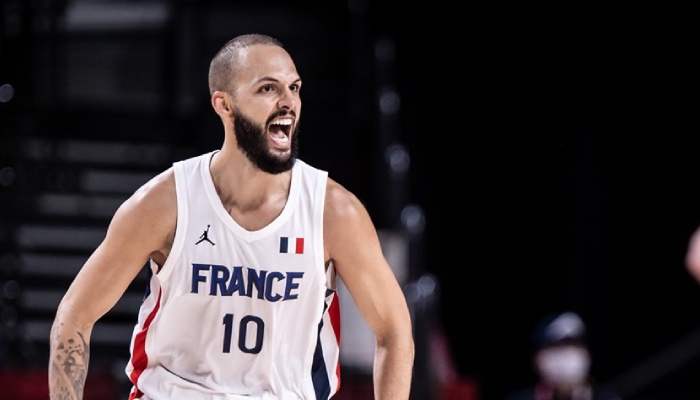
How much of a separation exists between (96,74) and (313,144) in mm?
2098

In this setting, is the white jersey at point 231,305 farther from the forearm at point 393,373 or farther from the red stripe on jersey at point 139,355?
the forearm at point 393,373

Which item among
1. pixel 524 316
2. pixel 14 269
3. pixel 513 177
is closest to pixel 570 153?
pixel 513 177

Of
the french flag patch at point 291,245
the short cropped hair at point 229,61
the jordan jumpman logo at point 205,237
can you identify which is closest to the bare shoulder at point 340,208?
the french flag patch at point 291,245

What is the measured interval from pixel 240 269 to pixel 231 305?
0.13 m

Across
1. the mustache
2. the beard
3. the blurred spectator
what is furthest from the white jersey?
the blurred spectator

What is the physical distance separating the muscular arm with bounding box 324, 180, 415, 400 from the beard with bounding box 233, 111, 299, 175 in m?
0.23

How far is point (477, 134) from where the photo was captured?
12781 mm

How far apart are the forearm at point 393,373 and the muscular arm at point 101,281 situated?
2.88ft

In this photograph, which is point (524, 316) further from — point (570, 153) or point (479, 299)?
point (570, 153)

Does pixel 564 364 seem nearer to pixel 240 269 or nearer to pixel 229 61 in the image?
pixel 240 269

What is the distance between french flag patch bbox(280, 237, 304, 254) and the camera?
4.40 metres

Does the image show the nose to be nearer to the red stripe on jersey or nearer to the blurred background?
the red stripe on jersey

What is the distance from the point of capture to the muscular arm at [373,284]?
14.6ft

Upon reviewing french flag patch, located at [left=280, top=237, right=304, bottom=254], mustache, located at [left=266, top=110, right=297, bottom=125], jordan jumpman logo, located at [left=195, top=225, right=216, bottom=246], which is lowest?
french flag patch, located at [left=280, top=237, right=304, bottom=254]
